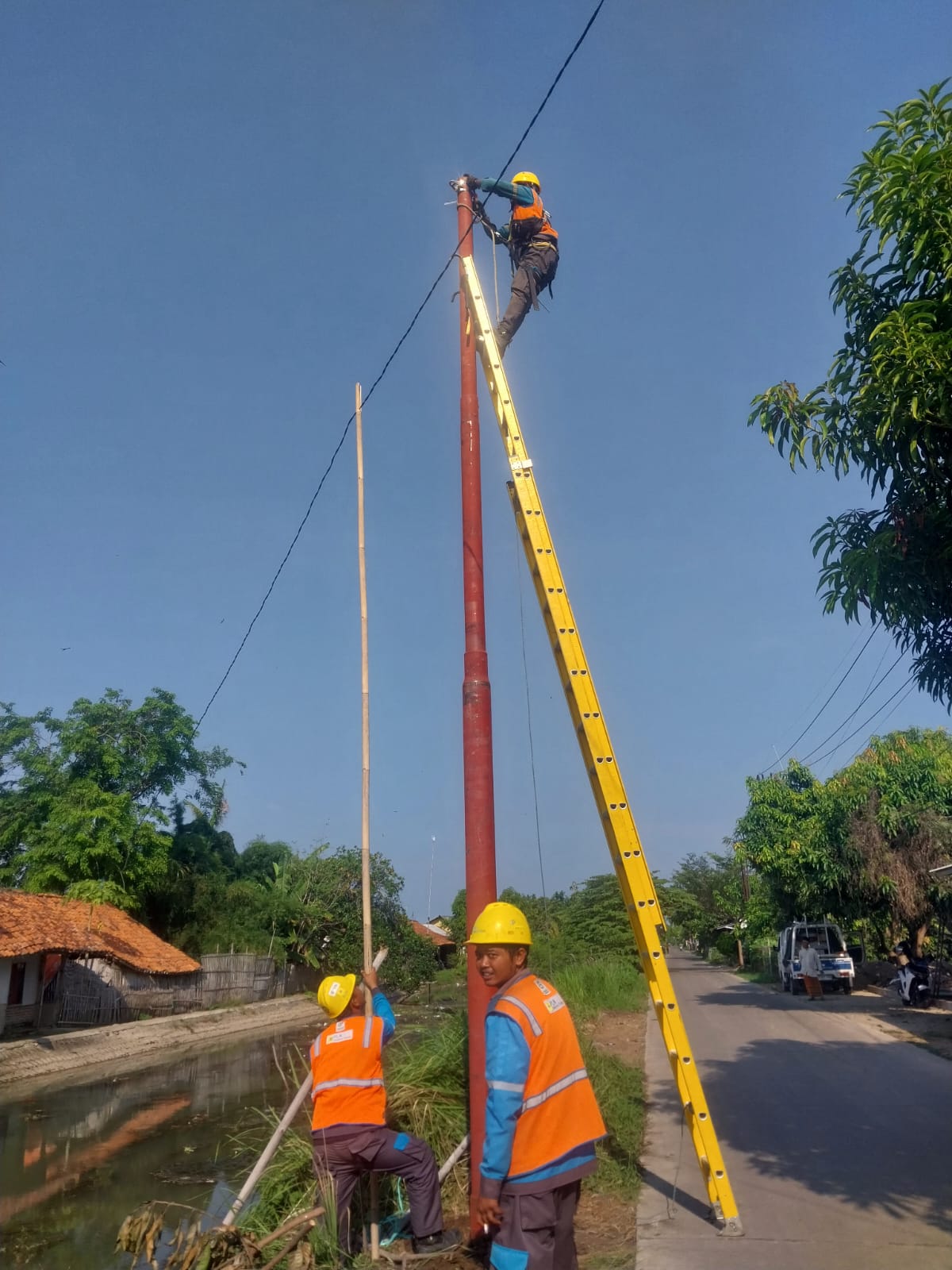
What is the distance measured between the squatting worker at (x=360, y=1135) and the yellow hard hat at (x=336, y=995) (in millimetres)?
260

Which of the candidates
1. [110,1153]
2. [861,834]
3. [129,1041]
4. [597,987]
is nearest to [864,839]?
[861,834]

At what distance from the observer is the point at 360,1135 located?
15.8 ft

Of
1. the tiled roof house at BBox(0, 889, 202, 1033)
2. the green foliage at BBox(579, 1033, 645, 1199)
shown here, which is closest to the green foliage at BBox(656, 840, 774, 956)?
the tiled roof house at BBox(0, 889, 202, 1033)

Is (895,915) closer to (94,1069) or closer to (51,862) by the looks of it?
(94,1069)

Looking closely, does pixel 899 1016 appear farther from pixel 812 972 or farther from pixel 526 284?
pixel 526 284

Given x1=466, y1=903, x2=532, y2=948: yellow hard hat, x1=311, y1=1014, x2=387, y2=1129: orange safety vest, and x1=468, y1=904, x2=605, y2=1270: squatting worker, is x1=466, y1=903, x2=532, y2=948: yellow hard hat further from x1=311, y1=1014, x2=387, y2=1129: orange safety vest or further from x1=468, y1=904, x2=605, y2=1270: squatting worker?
x1=311, y1=1014, x2=387, y2=1129: orange safety vest

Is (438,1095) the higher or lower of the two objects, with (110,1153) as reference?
higher

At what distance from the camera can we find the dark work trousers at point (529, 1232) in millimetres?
3064

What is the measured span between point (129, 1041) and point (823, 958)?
18016 mm

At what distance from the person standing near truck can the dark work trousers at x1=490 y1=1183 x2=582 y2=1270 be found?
20995 mm

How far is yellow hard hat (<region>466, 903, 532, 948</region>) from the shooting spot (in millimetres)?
3430

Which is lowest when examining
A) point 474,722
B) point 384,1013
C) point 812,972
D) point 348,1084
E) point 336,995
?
point 812,972

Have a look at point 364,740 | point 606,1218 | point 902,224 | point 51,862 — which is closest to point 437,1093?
point 606,1218

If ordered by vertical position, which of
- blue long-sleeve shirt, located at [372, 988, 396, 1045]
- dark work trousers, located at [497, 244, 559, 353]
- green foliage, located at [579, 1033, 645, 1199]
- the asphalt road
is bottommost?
the asphalt road
